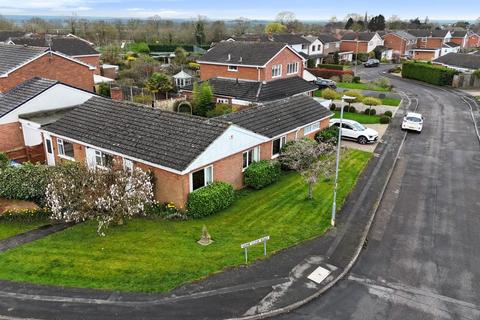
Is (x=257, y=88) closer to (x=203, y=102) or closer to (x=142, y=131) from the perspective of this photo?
(x=203, y=102)

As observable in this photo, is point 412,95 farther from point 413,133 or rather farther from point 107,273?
point 107,273

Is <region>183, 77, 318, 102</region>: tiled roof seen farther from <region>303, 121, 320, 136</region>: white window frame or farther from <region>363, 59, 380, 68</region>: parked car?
<region>363, 59, 380, 68</region>: parked car

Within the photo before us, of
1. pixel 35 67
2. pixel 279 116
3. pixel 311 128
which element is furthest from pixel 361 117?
pixel 35 67

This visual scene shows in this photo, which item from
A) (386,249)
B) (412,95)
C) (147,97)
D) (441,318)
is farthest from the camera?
(412,95)

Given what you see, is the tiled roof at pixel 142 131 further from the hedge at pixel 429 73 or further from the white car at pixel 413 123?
the hedge at pixel 429 73

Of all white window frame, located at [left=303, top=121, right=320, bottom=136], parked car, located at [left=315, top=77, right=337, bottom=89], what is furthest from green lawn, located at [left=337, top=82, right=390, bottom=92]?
white window frame, located at [left=303, top=121, right=320, bottom=136]

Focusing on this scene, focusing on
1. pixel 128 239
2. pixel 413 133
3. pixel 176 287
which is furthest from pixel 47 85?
pixel 413 133
